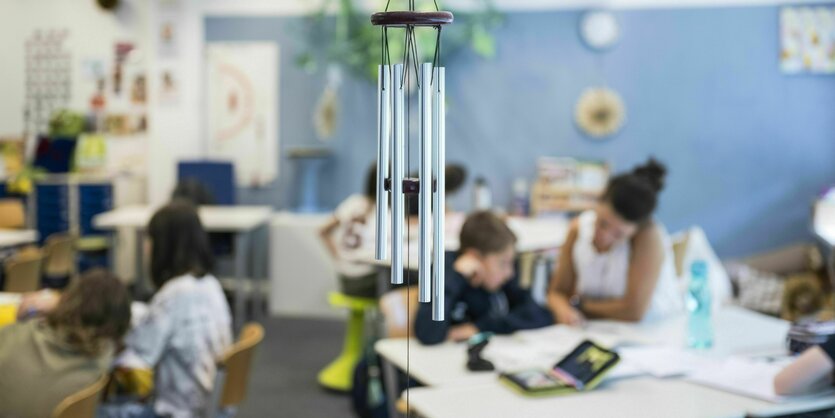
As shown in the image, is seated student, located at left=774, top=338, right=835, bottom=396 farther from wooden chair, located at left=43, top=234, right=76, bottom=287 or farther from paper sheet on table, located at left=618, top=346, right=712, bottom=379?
wooden chair, located at left=43, top=234, right=76, bottom=287

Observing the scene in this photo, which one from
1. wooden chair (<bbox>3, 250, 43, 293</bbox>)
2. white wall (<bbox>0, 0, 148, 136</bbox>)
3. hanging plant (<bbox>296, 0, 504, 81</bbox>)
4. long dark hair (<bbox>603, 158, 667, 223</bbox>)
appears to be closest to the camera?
long dark hair (<bbox>603, 158, 667, 223</bbox>)

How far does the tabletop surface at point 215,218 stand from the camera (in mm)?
6875

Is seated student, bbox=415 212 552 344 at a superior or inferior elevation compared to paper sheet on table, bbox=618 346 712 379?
superior

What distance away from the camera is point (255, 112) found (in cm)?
794

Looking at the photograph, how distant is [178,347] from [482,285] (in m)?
1.18

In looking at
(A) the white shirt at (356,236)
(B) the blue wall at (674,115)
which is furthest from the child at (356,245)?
(B) the blue wall at (674,115)

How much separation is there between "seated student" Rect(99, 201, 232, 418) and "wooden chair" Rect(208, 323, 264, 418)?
0.07 metres

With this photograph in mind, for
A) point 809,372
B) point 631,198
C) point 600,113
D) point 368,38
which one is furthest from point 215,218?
point 809,372

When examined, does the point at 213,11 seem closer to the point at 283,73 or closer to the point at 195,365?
the point at 283,73

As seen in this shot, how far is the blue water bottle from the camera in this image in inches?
137

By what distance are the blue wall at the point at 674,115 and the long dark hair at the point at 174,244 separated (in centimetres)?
411

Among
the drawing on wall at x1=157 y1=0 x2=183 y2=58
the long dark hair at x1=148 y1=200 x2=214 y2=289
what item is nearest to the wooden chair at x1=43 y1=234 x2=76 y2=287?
the drawing on wall at x1=157 y1=0 x2=183 y2=58

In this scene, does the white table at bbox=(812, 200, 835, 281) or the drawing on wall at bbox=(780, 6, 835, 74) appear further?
the drawing on wall at bbox=(780, 6, 835, 74)

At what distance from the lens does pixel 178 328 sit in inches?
138
